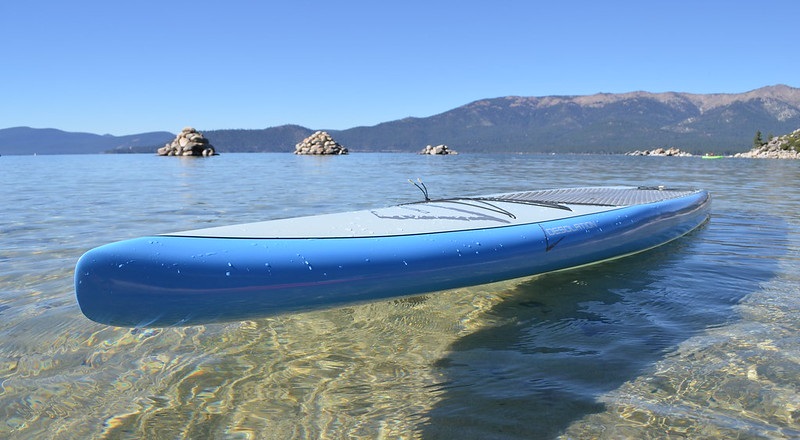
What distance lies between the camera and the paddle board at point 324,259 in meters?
2.70

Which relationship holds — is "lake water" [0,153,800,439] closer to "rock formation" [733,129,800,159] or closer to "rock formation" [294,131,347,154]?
"rock formation" [733,129,800,159]

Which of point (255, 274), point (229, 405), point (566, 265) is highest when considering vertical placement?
point (255, 274)

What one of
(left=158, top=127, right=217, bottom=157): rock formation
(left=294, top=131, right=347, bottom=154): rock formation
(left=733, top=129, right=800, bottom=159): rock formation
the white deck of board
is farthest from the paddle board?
(left=294, top=131, right=347, bottom=154): rock formation

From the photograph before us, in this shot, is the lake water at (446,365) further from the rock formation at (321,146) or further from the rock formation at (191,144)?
the rock formation at (321,146)

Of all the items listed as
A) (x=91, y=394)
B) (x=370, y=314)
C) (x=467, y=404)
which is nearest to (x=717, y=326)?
(x=467, y=404)

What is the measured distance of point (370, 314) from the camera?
4.36m

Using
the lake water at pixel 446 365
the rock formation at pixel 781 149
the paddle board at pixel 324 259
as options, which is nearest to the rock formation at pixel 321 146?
the rock formation at pixel 781 149

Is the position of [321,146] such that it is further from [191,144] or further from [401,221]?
[401,221]

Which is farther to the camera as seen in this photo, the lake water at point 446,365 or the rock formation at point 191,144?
the rock formation at point 191,144

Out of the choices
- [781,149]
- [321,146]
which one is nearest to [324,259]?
[781,149]

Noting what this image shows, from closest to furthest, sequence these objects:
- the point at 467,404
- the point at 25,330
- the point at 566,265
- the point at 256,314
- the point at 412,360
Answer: the point at 467,404
the point at 256,314
the point at 412,360
the point at 25,330
the point at 566,265

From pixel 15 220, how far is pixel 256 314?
8806 mm

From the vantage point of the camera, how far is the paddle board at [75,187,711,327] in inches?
106

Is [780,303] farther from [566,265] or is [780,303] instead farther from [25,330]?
[25,330]
